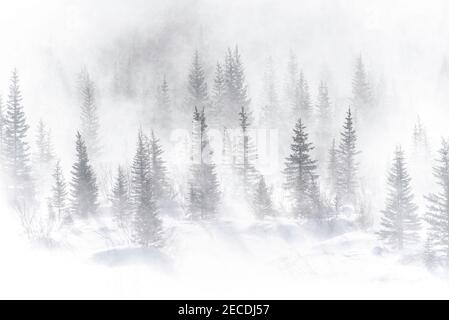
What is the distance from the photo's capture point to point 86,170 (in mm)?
39688

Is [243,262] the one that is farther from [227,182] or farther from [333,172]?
[333,172]

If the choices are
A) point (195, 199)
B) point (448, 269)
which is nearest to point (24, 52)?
point (195, 199)

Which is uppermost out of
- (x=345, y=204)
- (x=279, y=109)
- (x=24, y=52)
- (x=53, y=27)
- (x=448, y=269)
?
(x=53, y=27)

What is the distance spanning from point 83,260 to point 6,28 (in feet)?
297

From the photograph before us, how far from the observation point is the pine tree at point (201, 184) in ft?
120

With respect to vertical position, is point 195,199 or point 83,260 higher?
point 195,199

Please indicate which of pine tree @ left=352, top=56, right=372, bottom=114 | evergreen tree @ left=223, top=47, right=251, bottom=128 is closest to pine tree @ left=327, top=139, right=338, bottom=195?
evergreen tree @ left=223, top=47, right=251, bottom=128

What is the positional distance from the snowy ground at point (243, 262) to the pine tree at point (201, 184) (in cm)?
174

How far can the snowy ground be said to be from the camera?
22094mm

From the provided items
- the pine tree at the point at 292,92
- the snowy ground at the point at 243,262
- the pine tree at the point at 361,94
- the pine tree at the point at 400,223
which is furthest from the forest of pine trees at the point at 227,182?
the pine tree at the point at 361,94

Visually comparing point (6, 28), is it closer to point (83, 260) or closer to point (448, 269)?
point (83, 260)

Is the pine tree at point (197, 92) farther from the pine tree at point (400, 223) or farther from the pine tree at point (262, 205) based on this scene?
the pine tree at point (400, 223)

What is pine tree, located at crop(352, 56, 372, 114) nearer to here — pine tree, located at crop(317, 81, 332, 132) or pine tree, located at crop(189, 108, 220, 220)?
pine tree, located at crop(317, 81, 332, 132)

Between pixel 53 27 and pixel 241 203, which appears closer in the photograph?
pixel 241 203
